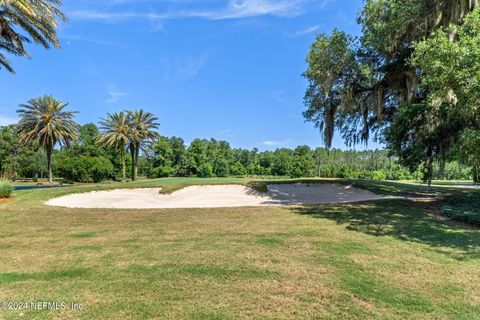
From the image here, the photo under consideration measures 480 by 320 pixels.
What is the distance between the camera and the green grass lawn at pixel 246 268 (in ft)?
10.5

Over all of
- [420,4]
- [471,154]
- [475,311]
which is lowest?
[475,311]

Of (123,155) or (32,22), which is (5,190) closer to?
(32,22)

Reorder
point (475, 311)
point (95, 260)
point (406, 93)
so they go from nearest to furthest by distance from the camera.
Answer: point (475, 311)
point (95, 260)
point (406, 93)

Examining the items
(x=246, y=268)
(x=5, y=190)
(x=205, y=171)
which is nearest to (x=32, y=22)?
(x=5, y=190)

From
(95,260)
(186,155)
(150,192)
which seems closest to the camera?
(95,260)

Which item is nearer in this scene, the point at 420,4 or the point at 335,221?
the point at 335,221

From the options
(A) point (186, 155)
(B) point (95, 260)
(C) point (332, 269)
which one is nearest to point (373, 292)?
(C) point (332, 269)

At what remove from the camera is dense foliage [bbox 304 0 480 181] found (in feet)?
30.1

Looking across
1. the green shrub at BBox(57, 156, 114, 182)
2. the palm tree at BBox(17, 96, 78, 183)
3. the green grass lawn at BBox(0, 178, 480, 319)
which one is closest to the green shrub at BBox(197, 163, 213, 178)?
the green shrub at BBox(57, 156, 114, 182)

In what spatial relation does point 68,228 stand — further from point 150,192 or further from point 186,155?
point 186,155

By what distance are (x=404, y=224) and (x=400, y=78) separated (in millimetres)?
8150

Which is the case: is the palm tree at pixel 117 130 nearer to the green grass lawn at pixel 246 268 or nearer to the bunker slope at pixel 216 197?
the bunker slope at pixel 216 197

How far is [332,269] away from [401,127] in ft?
30.3

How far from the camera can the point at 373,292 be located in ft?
11.9
